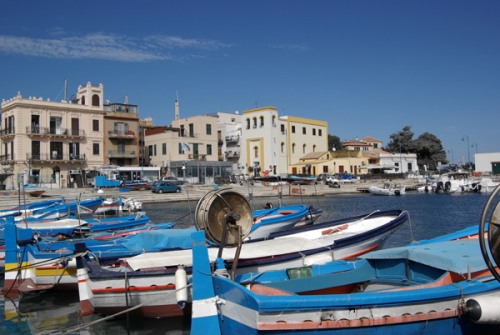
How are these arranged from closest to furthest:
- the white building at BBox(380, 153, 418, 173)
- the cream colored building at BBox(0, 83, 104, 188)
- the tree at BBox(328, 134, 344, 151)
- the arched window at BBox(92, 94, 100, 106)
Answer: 1. the cream colored building at BBox(0, 83, 104, 188)
2. the arched window at BBox(92, 94, 100, 106)
3. the white building at BBox(380, 153, 418, 173)
4. the tree at BBox(328, 134, 344, 151)

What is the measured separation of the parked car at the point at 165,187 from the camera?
152 ft

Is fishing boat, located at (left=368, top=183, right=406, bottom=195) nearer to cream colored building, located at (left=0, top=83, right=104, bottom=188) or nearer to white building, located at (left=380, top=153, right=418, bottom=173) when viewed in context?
white building, located at (left=380, top=153, right=418, bottom=173)

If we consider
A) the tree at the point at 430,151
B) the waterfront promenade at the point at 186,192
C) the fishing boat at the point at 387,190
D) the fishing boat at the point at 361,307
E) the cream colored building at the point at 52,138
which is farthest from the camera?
the tree at the point at 430,151

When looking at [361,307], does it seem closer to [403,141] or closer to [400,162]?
[400,162]

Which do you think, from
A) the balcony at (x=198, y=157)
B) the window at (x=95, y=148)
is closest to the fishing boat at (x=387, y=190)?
the balcony at (x=198, y=157)

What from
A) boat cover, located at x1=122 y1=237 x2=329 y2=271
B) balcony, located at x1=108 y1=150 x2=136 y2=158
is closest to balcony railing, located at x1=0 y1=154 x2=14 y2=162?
balcony, located at x1=108 y1=150 x2=136 y2=158

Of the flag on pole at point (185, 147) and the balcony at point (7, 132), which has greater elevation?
the balcony at point (7, 132)

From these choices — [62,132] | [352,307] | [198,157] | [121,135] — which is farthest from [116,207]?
[352,307]

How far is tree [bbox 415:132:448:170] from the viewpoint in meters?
87.8

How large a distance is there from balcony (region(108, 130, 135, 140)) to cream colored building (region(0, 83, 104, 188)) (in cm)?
178

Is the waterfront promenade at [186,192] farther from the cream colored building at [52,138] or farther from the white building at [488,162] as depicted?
the white building at [488,162]

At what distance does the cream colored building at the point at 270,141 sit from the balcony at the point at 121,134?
1864 centimetres

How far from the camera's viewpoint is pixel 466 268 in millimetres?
7293

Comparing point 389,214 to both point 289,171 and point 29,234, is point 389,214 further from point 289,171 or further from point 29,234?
point 289,171
